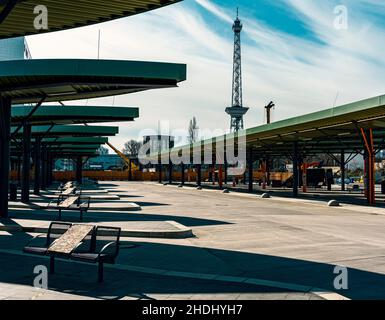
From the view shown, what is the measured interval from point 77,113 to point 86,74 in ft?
35.3

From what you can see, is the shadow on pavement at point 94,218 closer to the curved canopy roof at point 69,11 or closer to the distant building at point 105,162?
the curved canopy roof at point 69,11

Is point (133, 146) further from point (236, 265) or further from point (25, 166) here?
point (236, 265)

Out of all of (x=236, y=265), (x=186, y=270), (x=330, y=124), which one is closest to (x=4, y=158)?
(x=186, y=270)

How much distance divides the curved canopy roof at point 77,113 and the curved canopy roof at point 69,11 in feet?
36.8

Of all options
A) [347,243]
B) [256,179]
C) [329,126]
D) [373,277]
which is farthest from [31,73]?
[256,179]

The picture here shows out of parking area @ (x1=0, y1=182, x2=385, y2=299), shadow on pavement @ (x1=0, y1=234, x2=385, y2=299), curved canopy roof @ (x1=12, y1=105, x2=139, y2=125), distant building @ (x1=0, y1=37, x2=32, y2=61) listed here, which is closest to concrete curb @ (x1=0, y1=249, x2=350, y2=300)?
parking area @ (x1=0, y1=182, x2=385, y2=299)

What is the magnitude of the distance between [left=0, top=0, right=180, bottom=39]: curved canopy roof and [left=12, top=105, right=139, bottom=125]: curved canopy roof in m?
11.2

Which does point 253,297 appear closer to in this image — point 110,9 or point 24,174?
point 110,9

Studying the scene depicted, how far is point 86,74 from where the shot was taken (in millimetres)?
15930

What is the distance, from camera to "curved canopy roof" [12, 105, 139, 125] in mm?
24844

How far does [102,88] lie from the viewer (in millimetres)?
18828

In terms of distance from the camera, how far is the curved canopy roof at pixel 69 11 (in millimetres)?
11555

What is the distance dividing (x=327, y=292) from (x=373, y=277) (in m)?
1.64

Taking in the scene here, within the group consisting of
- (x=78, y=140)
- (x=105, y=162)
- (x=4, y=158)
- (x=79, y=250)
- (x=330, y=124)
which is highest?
(x=105, y=162)
